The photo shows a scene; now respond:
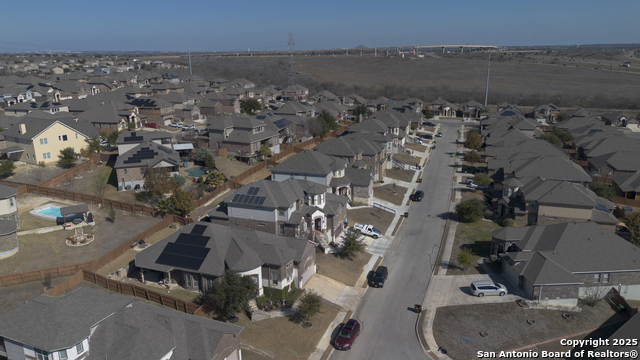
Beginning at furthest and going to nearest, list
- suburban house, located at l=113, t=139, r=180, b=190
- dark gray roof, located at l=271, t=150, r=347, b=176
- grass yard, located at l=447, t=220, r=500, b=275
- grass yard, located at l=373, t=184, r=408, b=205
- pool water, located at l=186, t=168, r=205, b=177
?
grass yard, located at l=373, t=184, r=408, b=205
pool water, located at l=186, t=168, r=205, b=177
suburban house, located at l=113, t=139, r=180, b=190
dark gray roof, located at l=271, t=150, r=347, b=176
grass yard, located at l=447, t=220, r=500, b=275

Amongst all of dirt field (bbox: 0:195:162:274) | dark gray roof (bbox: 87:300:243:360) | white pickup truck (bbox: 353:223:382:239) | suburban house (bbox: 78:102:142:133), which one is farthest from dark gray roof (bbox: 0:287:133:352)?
suburban house (bbox: 78:102:142:133)

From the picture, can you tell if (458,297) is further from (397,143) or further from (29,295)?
(397,143)

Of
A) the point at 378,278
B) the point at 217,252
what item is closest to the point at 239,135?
the point at 217,252

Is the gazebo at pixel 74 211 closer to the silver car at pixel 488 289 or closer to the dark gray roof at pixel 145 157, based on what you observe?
the dark gray roof at pixel 145 157

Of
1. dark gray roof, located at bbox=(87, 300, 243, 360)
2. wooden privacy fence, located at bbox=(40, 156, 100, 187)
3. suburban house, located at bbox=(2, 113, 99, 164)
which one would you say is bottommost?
dark gray roof, located at bbox=(87, 300, 243, 360)

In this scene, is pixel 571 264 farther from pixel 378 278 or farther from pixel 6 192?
pixel 6 192

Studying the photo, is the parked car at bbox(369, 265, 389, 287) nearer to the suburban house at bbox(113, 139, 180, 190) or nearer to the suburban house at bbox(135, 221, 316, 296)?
the suburban house at bbox(135, 221, 316, 296)

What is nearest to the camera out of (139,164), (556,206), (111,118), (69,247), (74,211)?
(69,247)
